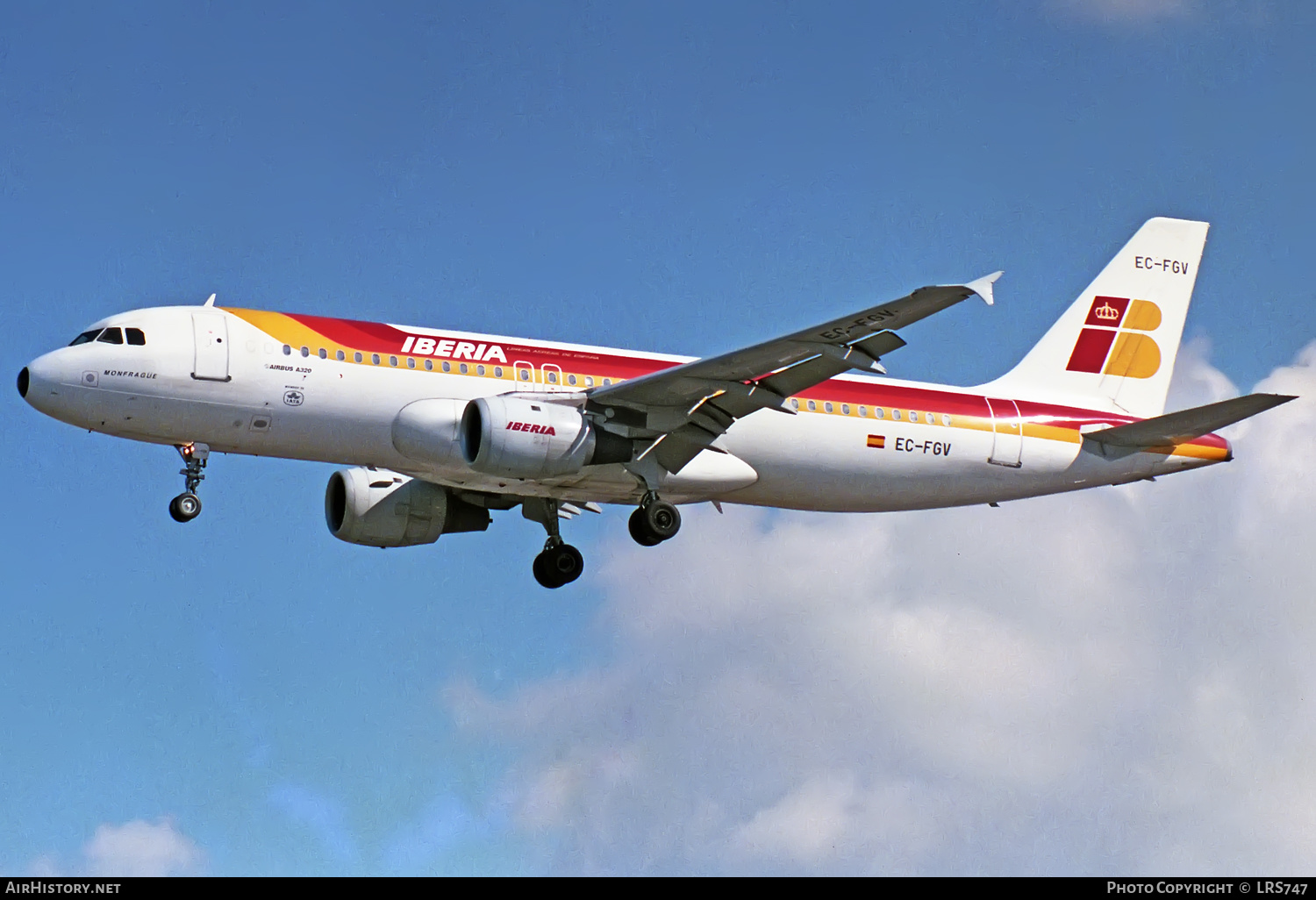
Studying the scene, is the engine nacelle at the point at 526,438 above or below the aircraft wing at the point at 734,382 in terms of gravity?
below

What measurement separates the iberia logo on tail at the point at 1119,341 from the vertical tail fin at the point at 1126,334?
0.07 feet

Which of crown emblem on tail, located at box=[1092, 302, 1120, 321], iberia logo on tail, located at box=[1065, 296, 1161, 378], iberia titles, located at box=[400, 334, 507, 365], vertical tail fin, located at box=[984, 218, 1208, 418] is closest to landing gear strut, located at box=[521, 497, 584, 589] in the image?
iberia titles, located at box=[400, 334, 507, 365]

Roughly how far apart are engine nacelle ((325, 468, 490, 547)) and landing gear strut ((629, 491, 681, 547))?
5.09m

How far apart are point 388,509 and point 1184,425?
56.6 ft

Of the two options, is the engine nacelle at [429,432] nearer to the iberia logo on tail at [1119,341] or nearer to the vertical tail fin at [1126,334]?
the vertical tail fin at [1126,334]

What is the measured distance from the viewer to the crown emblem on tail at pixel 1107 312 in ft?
136

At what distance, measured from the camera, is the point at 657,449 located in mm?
34094

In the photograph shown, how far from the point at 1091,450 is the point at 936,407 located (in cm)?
391

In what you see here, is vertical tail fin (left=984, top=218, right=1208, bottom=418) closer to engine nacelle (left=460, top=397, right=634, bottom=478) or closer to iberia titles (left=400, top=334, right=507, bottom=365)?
engine nacelle (left=460, top=397, right=634, bottom=478)

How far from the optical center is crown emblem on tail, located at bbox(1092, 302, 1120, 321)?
136 feet

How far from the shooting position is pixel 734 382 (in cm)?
3281

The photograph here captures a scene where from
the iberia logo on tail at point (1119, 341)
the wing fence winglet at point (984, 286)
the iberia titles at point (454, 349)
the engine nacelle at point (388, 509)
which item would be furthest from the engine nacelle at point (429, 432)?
the iberia logo on tail at point (1119, 341)

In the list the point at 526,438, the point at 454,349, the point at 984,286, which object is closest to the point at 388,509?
the point at 454,349
